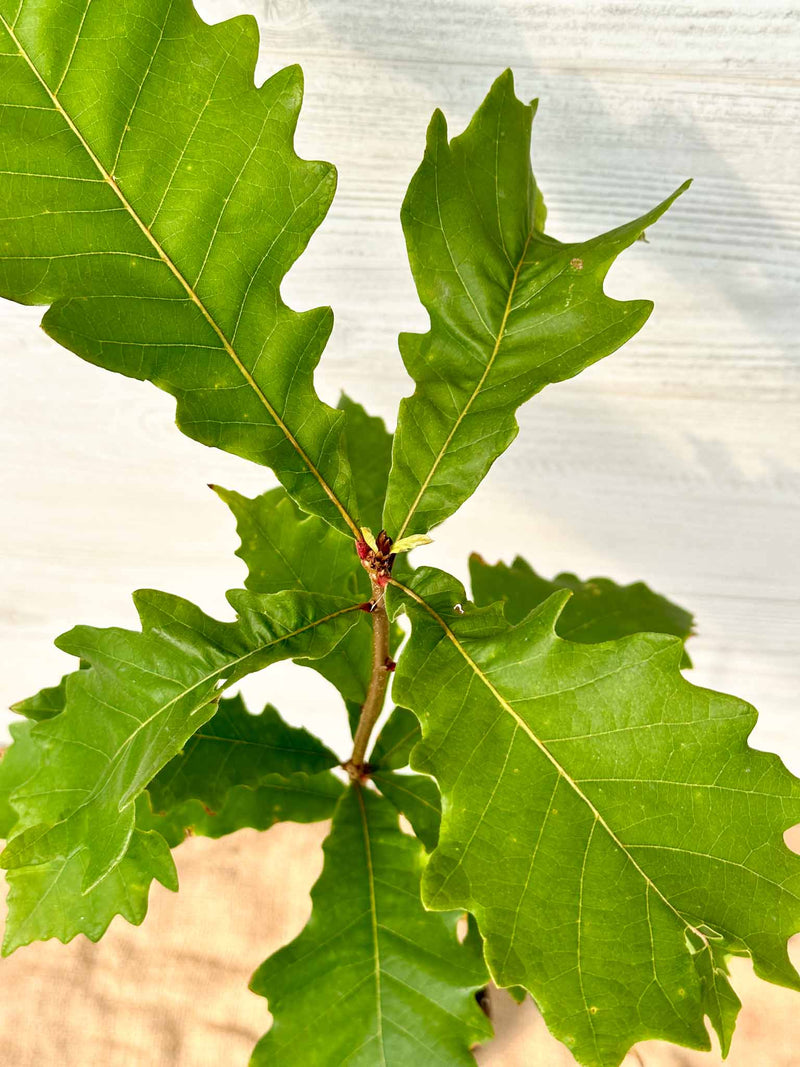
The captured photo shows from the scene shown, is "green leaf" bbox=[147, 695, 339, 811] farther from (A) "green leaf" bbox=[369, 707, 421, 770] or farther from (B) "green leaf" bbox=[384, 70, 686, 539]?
(B) "green leaf" bbox=[384, 70, 686, 539]

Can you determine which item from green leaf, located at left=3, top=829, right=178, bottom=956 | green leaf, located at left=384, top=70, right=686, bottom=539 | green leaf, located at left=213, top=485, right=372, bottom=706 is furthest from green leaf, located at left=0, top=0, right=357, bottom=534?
green leaf, located at left=3, top=829, right=178, bottom=956

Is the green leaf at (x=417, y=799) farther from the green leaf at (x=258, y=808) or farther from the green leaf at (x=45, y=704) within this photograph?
the green leaf at (x=45, y=704)

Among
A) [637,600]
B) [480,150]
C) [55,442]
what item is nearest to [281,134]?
[480,150]

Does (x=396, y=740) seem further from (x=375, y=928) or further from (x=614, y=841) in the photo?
(x=614, y=841)

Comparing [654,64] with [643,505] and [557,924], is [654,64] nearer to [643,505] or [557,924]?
[643,505]

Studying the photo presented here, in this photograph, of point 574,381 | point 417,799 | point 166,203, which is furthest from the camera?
point 574,381

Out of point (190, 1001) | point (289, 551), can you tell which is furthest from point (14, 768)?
point (190, 1001)
